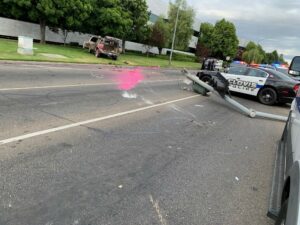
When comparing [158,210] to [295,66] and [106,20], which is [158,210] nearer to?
[295,66]

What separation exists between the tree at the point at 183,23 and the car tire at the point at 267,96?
4119 cm

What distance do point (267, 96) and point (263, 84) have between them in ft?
1.98

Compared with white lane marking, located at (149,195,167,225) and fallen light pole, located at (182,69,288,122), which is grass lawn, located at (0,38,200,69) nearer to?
fallen light pole, located at (182,69,288,122)

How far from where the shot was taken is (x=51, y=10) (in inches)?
1278

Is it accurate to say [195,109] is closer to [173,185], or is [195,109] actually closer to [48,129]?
[48,129]

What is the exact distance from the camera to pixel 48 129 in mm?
6773

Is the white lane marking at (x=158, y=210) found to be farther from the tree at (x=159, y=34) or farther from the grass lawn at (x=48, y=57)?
the tree at (x=159, y=34)

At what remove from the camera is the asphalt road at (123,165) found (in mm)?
4031

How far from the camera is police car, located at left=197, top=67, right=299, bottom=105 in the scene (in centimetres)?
1622

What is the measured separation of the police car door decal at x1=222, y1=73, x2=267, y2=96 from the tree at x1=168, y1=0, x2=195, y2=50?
40.2 metres

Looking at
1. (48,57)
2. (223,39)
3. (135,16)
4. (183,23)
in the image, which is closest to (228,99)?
(48,57)

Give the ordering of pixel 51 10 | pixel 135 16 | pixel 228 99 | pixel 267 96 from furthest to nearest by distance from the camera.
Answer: pixel 135 16, pixel 51 10, pixel 267 96, pixel 228 99

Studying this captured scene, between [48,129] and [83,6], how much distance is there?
30650mm

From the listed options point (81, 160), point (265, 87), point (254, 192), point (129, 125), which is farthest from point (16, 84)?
point (265, 87)
